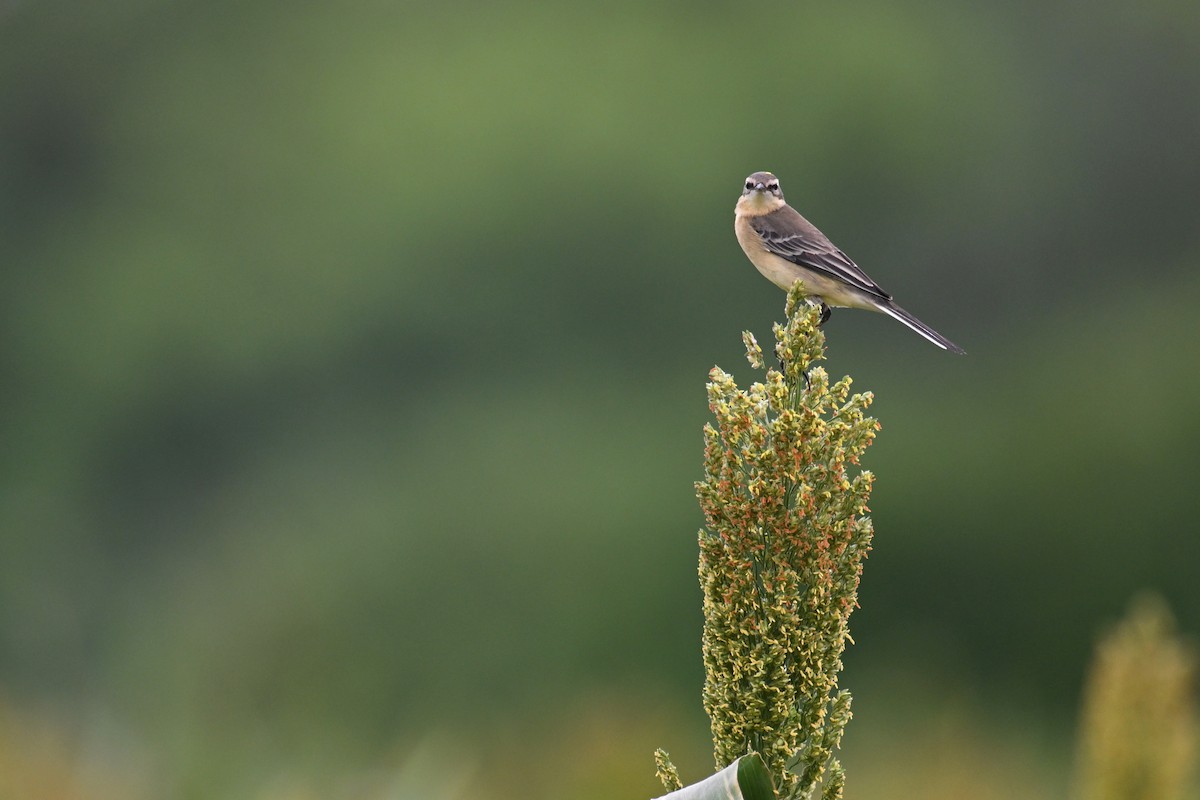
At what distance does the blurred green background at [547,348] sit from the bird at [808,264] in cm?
675

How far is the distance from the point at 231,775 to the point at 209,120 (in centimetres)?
3806

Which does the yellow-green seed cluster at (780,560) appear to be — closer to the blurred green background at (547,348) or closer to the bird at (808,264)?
the bird at (808,264)

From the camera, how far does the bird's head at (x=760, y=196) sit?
9505 mm

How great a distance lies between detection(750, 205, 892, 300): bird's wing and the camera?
8570 mm

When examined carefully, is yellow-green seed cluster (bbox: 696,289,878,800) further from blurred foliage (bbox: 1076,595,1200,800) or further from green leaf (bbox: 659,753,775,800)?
blurred foliage (bbox: 1076,595,1200,800)

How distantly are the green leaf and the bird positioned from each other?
12.9ft

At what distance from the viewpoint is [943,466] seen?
29.5m

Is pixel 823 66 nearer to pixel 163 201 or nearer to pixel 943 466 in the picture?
pixel 943 466

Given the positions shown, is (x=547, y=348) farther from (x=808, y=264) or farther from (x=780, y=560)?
(x=780, y=560)

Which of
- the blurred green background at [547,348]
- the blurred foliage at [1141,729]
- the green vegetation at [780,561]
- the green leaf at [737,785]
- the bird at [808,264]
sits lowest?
the green leaf at [737,785]

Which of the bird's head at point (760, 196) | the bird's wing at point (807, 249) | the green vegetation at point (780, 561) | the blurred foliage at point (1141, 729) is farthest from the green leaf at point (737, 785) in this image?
the bird's head at point (760, 196)

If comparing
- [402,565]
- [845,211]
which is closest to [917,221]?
[845,211]

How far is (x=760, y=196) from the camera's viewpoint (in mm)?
9586

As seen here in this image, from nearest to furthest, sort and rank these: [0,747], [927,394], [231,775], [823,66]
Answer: [0,747], [231,775], [927,394], [823,66]
